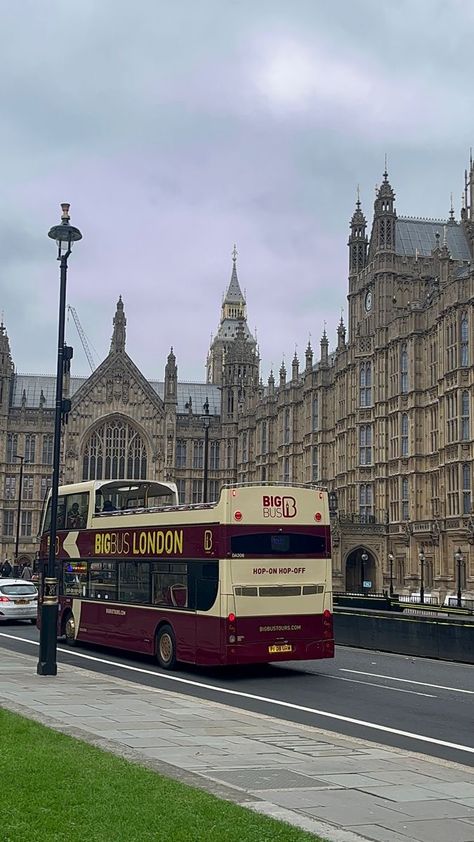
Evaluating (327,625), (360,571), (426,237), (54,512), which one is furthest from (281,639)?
(426,237)

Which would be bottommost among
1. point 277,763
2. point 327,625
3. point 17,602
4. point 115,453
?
point 277,763

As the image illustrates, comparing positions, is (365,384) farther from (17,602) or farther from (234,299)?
(234,299)

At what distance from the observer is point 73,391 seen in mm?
103375

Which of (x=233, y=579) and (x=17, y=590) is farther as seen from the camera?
(x=17, y=590)

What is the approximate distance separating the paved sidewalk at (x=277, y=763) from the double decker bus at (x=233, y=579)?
3.30 m

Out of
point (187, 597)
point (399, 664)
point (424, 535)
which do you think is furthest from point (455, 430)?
point (187, 597)

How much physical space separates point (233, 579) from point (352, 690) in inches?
131

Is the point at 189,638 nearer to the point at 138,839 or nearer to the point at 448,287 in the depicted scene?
the point at 138,839

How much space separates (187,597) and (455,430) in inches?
1390

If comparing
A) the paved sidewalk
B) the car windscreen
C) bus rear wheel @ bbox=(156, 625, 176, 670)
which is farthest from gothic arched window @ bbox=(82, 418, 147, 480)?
the paved sidewalk

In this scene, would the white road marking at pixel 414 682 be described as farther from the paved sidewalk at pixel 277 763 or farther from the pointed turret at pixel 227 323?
the pointed turret at pixel 227 323

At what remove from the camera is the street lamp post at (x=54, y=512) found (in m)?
19.6

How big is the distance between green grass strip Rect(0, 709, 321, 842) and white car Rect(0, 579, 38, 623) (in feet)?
88.8

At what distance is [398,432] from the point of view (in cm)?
6194
